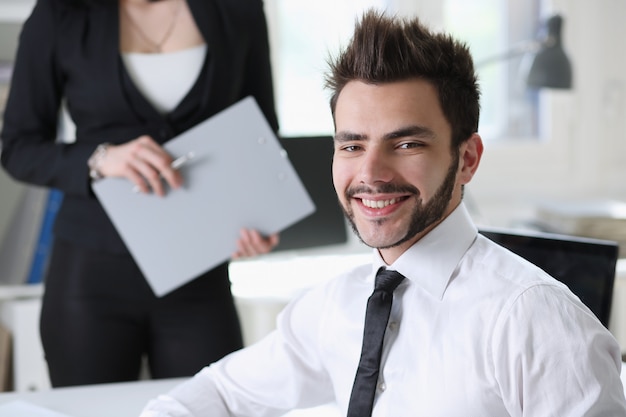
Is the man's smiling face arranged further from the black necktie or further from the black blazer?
the black blazer

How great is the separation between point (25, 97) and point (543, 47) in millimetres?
1536

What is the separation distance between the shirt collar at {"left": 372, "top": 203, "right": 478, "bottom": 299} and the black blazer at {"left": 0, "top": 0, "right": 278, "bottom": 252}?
0.52 m

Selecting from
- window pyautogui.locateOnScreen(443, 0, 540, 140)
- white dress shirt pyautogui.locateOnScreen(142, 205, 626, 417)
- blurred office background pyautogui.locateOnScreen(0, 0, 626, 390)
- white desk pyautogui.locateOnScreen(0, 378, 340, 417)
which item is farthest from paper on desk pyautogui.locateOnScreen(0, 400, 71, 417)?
window pyautogui.locateOnScreen(443, 0, 540, 140)

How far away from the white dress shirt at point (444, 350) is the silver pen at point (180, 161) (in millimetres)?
344

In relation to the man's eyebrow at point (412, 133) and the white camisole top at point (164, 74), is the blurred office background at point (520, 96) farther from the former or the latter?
the man's eyebrow at point (412, 133)

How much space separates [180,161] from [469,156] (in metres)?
0.55

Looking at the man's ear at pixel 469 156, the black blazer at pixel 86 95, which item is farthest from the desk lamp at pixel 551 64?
the man's ear at pixel 469 156

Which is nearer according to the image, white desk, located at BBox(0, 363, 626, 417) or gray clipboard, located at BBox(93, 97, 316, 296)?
white desk, located at BBox(0, 363, 626, 417)

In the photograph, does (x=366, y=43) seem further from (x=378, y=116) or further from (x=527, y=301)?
(x=527, y=301)

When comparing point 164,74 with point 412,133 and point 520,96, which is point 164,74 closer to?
point 412,133

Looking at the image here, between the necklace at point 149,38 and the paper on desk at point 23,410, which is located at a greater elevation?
the necklace at point 149,38

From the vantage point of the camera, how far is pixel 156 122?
145cm

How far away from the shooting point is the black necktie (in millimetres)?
986

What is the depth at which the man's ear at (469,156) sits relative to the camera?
3.27ft
